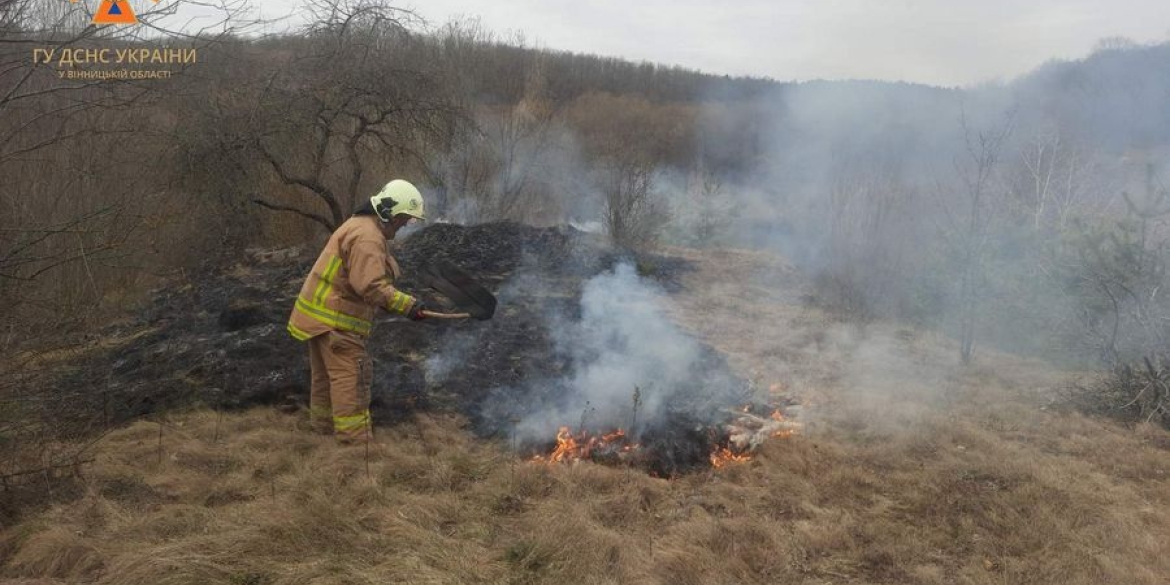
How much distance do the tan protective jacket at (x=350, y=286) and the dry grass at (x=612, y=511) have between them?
0.84 m

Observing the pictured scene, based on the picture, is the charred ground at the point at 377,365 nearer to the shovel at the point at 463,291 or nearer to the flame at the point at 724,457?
the flame at the point at 724,457

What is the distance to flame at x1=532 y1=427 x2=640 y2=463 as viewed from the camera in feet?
15.4

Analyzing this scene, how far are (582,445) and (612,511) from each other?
43.4 inches

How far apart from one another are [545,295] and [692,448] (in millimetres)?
4386

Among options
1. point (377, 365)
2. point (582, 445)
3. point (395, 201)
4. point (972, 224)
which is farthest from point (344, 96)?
point (972, 224)

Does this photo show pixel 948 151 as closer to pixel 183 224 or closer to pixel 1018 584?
pixel 1018 584

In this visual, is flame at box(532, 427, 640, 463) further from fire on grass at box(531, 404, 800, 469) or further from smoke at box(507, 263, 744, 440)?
smoke at box(507, 263, 744, 440)

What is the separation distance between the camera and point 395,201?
15.1ft

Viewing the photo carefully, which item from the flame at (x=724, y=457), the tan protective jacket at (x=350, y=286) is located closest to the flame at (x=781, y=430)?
the flame at (x=724, y=457)

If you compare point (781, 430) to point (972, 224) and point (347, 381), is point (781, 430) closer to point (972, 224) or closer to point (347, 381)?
point (347, 381)

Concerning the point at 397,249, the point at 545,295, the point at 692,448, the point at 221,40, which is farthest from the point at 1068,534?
the point at 397,249

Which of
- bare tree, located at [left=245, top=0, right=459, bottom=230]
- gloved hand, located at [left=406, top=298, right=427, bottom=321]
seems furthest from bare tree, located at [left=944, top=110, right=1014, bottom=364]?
bare tree, located at [left=245, top=0, right=459, bottom=230]

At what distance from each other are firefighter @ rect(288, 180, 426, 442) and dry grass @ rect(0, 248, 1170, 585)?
1.02ft

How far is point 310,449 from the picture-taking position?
14.6ft
